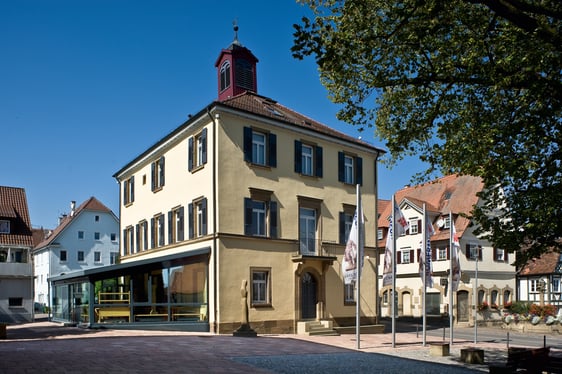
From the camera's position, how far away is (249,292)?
26844mm

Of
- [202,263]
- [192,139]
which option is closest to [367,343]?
[202,263]

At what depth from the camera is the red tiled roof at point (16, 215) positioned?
1745 inches

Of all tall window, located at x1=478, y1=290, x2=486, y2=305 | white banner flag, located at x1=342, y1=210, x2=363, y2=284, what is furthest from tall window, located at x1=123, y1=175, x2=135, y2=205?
tall window, located at x1=478, y1=290, x2=486, y2=305

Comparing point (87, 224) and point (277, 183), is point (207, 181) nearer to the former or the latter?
point (277, 183)

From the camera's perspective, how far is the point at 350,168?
33094 mm

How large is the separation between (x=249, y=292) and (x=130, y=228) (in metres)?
14.0

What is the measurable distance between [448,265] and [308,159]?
18.7 meters

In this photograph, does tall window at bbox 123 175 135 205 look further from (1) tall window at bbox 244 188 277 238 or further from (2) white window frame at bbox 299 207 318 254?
(2) white window frame at bbox 299 207 318 254

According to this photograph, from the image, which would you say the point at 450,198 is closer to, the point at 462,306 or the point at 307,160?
the point at 462,306

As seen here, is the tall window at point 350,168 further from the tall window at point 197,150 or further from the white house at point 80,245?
the white house at point 80,245

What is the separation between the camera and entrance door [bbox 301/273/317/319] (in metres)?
29.3

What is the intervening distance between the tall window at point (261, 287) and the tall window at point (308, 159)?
5.60 m

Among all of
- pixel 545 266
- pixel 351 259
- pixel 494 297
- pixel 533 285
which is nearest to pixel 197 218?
pixel 351 259

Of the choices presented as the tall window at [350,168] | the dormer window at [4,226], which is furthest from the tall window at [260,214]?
the dormer window at [4,226]
